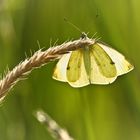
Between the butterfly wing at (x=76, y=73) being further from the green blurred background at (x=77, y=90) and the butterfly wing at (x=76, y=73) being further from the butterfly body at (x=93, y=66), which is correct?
the green blurred background at (x=77, y=90)

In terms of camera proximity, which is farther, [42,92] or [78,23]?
[78,23]

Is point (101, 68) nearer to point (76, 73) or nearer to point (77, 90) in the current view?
point (76, 73)

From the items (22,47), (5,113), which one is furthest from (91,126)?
(22,47)

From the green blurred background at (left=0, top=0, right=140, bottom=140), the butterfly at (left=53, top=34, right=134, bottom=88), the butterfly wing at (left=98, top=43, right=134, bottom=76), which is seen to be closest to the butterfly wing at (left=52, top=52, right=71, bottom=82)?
the butterfly at (left=53, top=34, right=134, bottom=88)

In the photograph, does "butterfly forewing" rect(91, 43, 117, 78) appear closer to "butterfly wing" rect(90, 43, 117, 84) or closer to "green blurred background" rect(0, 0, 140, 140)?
"butterfly wing" rect(90, 43, 117, 84)

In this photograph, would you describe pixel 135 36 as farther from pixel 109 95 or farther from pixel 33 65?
pixel 33 65

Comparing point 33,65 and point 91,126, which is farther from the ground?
point 33,65
